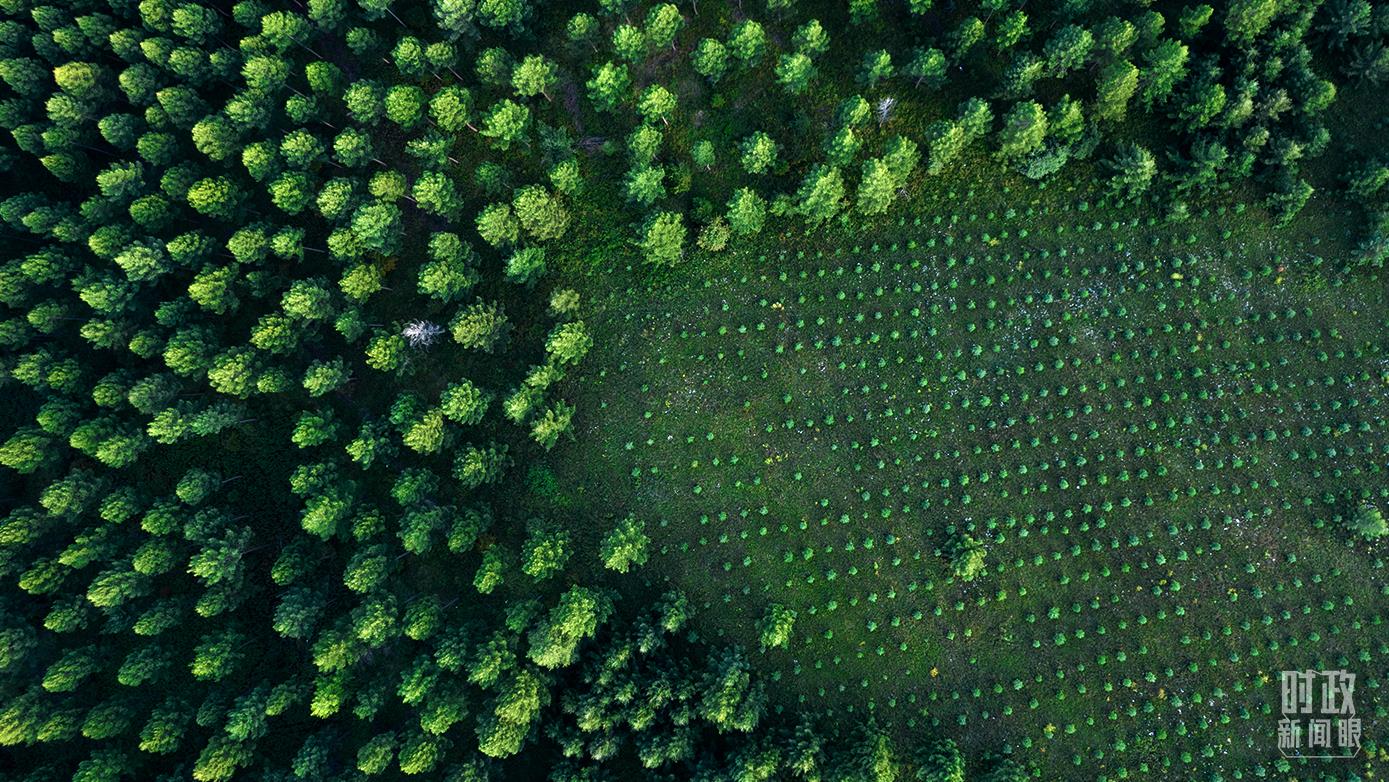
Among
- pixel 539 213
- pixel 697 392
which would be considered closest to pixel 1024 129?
pixel 697 392

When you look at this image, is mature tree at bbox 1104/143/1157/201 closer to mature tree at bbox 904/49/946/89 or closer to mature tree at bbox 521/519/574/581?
mature tree at bbox 904/49/946/89

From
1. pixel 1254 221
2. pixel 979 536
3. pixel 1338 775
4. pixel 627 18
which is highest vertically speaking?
pixel 627 18

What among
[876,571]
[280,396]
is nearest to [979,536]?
[876,571]

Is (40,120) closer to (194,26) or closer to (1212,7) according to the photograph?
(194,26)

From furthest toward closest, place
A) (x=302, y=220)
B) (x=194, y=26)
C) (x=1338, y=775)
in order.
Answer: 1. (x=302, y=220)
2. (x=194, y=26)
3. (x=1338, y=775)

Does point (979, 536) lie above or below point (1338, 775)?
above

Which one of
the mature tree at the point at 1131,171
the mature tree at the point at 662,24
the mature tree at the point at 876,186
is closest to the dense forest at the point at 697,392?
the mature tree at the point at 1131,171

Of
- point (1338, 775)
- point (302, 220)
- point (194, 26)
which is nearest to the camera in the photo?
point (1338, 775)
